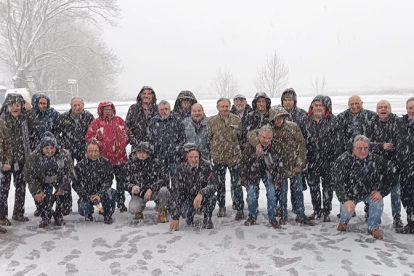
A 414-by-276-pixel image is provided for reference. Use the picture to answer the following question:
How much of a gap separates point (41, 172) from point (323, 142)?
4152mm

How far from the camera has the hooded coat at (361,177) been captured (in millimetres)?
4410

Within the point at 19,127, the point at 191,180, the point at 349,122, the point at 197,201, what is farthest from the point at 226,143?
the point at 19,127

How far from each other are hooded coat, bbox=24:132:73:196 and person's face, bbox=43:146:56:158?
0.17ft

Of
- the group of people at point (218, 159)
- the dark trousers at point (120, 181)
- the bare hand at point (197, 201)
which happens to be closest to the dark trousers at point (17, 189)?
the group of people at point (218, 159)

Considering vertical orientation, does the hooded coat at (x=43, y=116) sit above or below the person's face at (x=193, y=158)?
above

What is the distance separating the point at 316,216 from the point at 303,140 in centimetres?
129

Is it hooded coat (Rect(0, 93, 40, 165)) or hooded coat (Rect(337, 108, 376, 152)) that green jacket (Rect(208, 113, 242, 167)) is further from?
hooded coat (Rect(0, 93, 40, 165))

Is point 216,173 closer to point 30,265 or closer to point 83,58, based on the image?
point 30,265

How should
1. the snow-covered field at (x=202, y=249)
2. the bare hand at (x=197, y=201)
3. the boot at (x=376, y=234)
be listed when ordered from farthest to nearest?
the bare hand at (x=197, y=201) < the boot at (x=376, y=234) < the snow-covered field at (x=202, y=249)

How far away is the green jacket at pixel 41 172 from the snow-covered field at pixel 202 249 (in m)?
0.59

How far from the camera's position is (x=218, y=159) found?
206 inches

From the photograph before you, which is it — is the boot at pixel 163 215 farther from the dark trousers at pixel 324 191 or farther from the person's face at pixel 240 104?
the dark trousers at pixel 324 191

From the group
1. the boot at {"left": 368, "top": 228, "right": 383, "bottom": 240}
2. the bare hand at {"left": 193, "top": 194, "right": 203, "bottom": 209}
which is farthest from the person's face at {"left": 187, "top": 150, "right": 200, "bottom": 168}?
the boot at {"left": 368, "top": 228, "right": 383, "bottom": 240}

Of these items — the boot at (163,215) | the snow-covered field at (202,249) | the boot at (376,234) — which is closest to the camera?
the snow-covered field at (202,249)
